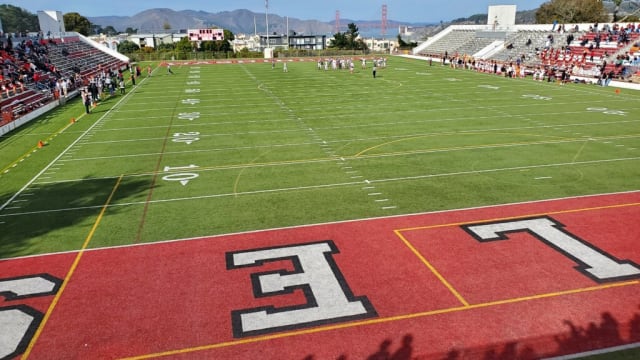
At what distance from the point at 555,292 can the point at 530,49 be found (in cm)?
4469

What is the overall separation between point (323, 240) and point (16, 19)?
167 meters

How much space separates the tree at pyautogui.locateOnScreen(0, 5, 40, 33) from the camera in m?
133

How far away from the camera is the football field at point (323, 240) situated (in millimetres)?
7051

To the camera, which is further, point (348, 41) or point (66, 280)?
point (348, 41)

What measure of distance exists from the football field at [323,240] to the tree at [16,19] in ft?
453

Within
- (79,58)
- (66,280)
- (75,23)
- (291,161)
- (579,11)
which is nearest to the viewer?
(66,280)

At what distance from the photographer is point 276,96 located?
99.6 ft

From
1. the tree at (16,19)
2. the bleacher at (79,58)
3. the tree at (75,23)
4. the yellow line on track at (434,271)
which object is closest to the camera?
the yellow line on track at (434,271)

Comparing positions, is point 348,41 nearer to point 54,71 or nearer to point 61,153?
point 54,71

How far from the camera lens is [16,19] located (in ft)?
465

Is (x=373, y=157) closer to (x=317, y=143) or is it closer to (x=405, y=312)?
(x=317, y=143)

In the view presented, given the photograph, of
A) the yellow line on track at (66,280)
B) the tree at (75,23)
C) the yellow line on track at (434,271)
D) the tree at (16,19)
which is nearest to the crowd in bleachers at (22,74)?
the yellow line on track at (66,280)

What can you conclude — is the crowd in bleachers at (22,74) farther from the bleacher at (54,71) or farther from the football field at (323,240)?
the football field at (323,240)

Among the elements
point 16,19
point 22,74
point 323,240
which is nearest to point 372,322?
point 323,240
